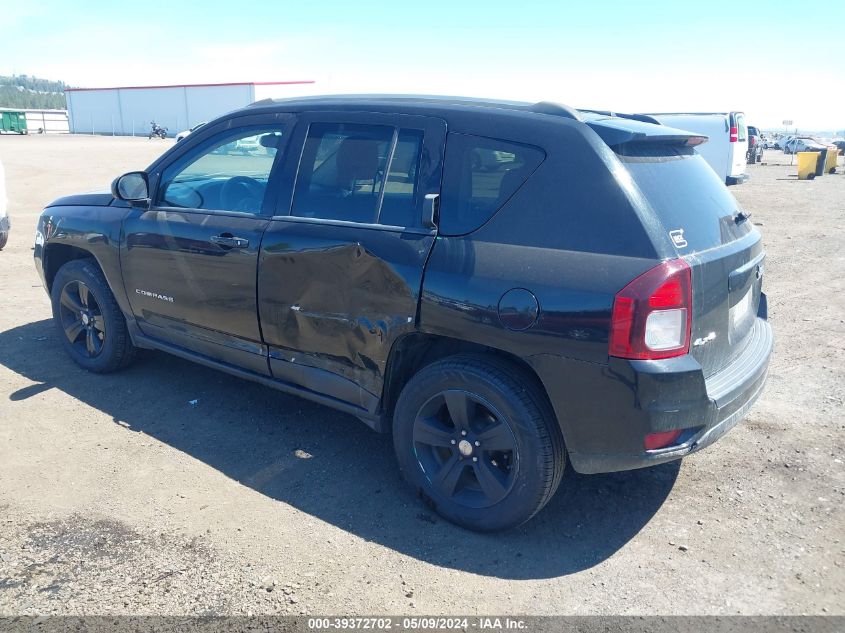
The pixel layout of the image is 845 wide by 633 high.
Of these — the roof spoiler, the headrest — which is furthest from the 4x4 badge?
the headrest

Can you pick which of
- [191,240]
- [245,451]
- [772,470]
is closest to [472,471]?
[245,451]

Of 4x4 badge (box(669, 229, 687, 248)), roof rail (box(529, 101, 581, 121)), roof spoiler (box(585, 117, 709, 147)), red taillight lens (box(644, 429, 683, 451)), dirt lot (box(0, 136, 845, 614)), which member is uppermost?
roof rail (box(529, 101, 581, 121))

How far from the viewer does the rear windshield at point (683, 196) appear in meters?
3.10

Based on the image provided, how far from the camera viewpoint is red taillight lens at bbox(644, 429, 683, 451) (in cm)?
299

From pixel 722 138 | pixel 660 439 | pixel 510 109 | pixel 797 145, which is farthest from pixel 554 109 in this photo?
pixel 797 145

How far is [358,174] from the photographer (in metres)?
3.75

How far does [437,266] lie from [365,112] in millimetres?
1037

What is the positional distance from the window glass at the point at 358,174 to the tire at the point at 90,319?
1.94 metres

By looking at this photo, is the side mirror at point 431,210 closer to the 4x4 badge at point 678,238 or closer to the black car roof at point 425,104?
the black car roof at point 425,104

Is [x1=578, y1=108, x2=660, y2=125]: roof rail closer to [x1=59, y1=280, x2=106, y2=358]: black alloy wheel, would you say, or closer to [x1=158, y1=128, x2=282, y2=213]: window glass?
[x1=158, y1=128, x2=282, y2=213]: window glass

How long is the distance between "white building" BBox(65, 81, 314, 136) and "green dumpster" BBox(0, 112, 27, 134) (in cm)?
870

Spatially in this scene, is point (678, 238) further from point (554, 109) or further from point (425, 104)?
point (425, 104)

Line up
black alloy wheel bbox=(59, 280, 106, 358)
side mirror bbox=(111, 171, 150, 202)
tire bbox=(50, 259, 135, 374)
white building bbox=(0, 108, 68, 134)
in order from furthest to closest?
white building bbox=(0, 108, 68, 134) < black alloy wheel bbox=(59, 280, 106, 358) < tire bbox=(50, 259, 135, 374) < side mirror bbox=(111, 171, 150, 202)

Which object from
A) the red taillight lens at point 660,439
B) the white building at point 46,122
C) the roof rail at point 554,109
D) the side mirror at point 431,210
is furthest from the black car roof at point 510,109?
the white building at point 46,122
